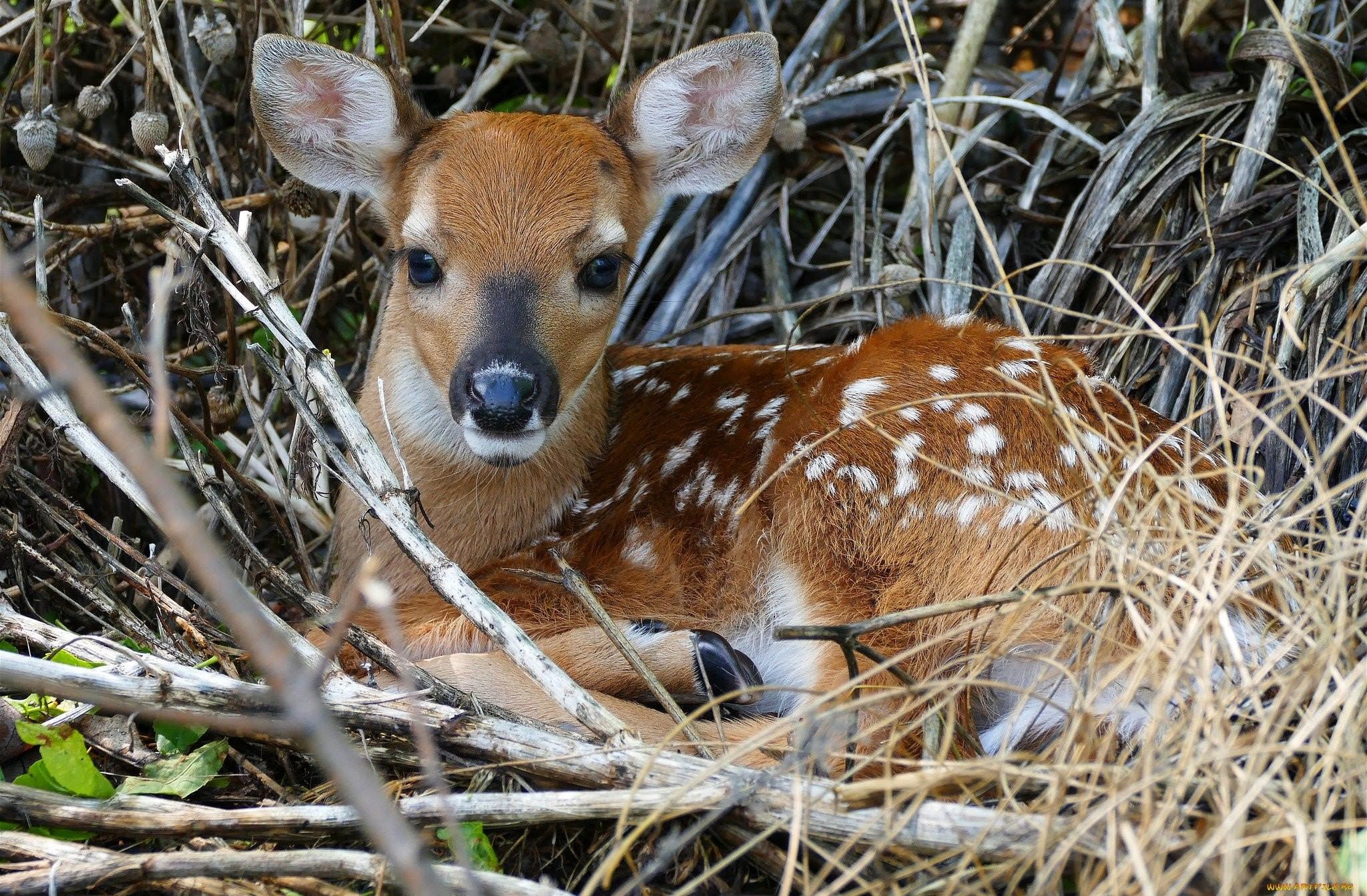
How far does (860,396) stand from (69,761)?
Result: 1.82 meters

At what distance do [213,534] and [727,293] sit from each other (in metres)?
1.75

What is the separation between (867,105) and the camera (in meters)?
4.38

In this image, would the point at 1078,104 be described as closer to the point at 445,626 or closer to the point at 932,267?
the point at 932,267

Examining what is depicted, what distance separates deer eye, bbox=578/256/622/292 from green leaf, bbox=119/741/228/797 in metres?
1.29

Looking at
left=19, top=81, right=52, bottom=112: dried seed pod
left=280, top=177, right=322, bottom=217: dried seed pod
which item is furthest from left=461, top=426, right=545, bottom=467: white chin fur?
left=19, top=81, right=52, bottom=112: dried seed pod

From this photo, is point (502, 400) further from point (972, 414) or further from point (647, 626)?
point (972, 414)

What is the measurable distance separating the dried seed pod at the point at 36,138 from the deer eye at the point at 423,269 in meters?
1.05


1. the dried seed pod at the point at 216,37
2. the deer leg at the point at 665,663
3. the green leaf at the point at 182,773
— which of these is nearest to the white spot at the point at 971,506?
the deer leg at the point at 665,663

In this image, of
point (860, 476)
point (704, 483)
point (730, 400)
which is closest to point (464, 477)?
point (704, 483)

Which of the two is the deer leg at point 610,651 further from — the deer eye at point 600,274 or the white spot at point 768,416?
the deer eye at point 600,274

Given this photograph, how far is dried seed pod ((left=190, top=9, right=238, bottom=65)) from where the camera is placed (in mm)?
3393

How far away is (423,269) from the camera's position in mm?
2996

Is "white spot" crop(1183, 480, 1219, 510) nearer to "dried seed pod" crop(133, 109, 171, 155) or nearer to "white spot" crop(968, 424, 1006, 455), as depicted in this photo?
"white spot" crop(968, 424, 1006, 455)

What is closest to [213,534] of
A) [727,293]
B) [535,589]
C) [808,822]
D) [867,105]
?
[535,589]
